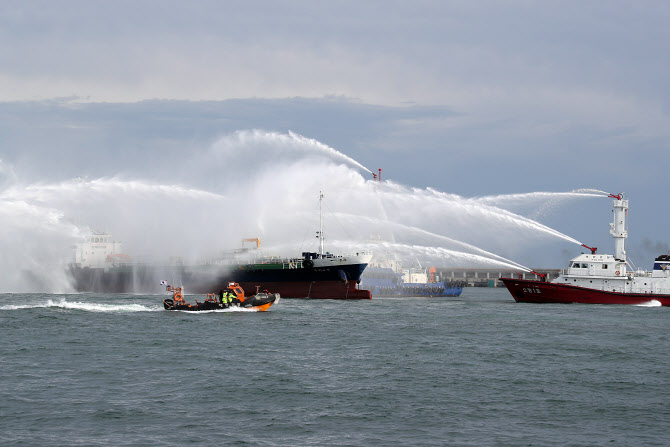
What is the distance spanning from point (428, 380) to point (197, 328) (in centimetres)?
2149

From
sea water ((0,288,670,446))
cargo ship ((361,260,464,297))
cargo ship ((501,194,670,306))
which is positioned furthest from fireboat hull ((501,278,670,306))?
cargo ship ((361,260,464,297))

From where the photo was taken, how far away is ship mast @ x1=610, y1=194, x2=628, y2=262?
2842 inches

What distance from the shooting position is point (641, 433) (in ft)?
70.5

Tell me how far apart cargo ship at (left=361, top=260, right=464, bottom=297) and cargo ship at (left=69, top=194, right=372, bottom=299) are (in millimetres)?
24741

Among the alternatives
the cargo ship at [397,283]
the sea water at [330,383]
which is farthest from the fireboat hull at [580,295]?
the cargo ship at [397,283]

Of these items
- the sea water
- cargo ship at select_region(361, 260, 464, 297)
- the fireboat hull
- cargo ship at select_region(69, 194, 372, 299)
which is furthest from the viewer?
cargo ship at select_region(361, 260, 464, 297)

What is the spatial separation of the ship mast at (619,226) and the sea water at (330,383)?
81.5 feet

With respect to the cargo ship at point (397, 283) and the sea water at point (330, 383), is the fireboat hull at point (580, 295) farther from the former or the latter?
the cargo ship at point (397, 283)

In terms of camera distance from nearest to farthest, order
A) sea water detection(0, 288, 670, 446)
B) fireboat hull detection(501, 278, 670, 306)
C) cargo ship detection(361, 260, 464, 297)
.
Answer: sea water detection(0, 288, 670, 446)
fireboat hull detection(501, 278, 670, 306)
cargo ship detection(361, 260, 464, 297)

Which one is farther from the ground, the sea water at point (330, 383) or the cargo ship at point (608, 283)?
the cargo ship at point (608, 283)

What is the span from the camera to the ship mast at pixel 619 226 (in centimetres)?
7219

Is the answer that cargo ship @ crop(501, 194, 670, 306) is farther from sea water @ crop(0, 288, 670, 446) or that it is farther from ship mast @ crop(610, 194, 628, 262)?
sea water @ crop(0, 288, 670, 446)

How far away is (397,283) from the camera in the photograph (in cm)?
11650

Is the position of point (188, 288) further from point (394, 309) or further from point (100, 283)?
point (394, 309)
